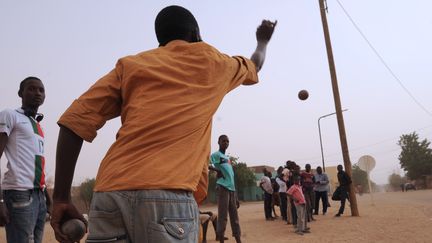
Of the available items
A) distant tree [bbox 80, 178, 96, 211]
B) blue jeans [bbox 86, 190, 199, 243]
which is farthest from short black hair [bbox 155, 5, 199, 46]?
distant tree [bbox 80, 178, 96, 211]

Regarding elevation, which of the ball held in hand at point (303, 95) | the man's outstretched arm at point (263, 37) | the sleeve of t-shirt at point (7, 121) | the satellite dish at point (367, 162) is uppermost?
the ball held in hand at point (303, 95)

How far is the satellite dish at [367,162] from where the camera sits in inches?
676

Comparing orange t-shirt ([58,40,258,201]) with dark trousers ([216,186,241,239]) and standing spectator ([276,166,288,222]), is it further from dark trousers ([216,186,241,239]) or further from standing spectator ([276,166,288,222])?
standing spectator ([276,166,288,222])

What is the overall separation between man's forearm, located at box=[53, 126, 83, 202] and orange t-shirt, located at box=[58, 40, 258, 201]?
0.04 metres

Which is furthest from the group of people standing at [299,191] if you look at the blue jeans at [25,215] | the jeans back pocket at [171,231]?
the jeans back pocket at [171,231]

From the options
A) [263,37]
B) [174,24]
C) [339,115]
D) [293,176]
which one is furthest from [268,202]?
[174,24]

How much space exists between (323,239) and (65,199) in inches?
288

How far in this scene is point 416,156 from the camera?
60.9 m

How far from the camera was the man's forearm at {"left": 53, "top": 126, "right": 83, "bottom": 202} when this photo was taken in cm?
168

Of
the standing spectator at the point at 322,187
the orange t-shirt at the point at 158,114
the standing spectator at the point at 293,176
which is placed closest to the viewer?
the orange t-shirt at the point at 158,114

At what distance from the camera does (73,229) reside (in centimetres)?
165

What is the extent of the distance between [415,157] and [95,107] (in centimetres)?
6716

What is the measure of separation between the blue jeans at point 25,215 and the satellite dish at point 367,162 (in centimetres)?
1573

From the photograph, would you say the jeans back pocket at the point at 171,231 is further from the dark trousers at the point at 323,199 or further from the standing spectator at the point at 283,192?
the dark trousers at the point at 323,199
